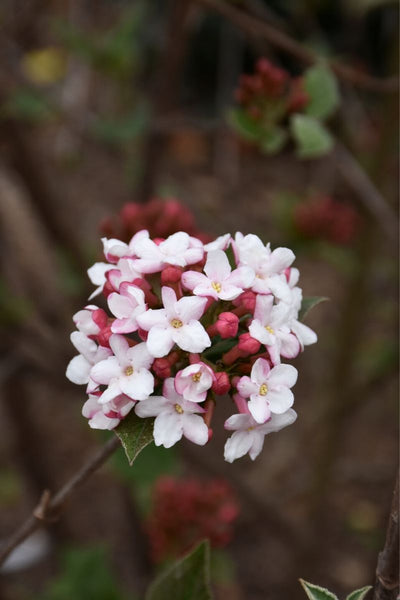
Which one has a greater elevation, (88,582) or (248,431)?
(248,431)

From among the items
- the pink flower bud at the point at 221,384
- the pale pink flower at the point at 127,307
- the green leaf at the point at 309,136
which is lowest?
the pink flower bud at the point at 221,384

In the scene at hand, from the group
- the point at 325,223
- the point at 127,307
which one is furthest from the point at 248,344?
the point at 325,223

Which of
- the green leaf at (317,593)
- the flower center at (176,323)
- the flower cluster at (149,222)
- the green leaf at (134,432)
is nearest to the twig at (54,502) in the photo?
the green leaf at (134,432)

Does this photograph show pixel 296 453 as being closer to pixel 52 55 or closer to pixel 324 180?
pixel 324 180

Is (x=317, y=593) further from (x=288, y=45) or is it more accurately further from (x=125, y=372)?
(x=288, y=45)

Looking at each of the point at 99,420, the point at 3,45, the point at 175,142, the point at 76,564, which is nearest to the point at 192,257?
the point at 99,420

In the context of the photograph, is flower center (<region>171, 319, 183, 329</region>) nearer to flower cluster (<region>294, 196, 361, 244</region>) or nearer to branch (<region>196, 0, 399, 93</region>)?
branch (<region>196, 0, 399, 93</region>)

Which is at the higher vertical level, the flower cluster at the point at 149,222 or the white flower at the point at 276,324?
the flower cluster at the point at 149,222

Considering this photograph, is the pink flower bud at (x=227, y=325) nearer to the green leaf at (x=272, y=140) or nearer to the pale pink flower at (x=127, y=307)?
the pale pink flower at (x=127, y=307)
